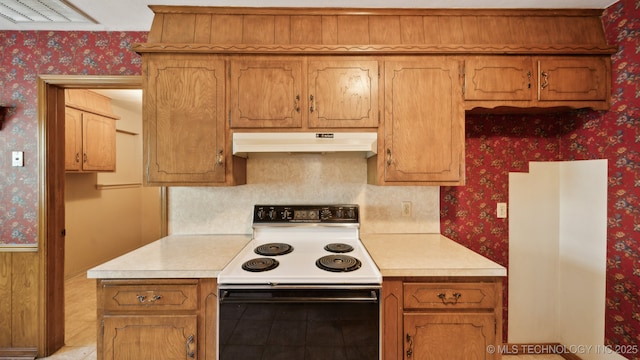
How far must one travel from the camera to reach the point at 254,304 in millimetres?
1405

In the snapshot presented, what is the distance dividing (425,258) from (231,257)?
113cm

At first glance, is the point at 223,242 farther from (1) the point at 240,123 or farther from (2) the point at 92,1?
(2) the point at 92,1

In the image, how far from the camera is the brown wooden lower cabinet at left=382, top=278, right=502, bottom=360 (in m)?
1.47

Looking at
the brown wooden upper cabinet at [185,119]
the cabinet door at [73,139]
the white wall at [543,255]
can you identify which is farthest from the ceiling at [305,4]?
the cabinet door at [73,139]

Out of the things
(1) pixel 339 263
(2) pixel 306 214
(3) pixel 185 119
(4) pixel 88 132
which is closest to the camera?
(1) pixel 339 263

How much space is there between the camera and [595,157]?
6.33 ft

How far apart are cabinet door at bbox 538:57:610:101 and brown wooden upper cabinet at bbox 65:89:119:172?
449 centimetres

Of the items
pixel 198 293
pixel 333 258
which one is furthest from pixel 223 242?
pixel 333 258

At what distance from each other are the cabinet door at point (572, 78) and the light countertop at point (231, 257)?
1170 mm

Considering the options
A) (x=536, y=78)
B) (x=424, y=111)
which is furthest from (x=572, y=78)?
(x=424, y=111)

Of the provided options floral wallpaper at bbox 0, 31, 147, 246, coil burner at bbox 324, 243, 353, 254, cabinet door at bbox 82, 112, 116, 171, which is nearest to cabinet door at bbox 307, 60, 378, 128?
coil burner at bbox 324, 243, 353, 254

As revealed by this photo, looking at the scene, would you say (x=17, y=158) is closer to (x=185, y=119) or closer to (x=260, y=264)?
(x=185, y=119)

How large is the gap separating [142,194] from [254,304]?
4625 millimetres

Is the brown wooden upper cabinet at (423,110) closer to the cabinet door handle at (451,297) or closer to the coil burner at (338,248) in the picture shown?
the coil burner at (338,248)
